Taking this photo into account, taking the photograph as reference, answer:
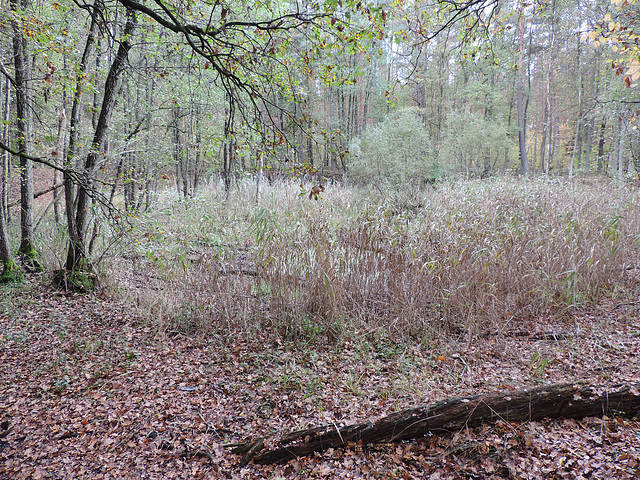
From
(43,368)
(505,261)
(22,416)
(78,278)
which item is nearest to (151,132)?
(78,278)

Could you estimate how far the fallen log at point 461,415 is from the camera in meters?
1.96

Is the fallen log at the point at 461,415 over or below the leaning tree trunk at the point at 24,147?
below

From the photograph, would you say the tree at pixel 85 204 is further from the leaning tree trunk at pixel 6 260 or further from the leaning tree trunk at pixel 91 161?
the leaning tree trunk at pixel 6 260

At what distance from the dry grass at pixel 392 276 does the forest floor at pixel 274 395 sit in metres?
0.24

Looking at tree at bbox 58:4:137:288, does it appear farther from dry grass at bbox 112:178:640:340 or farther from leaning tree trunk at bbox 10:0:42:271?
dry grass at bbox 112:178:640:340

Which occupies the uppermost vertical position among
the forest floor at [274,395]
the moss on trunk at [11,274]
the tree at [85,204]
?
the tree at [85,204]

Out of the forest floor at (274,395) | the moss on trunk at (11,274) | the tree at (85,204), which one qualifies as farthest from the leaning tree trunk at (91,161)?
the forest floor at (274,395)

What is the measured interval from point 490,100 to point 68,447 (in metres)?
21.5

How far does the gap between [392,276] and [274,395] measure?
6.22ft

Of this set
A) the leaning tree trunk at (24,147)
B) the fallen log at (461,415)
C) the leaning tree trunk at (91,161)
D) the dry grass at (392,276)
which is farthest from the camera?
the leaning tree trunk at (24,147)

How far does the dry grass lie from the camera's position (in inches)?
141

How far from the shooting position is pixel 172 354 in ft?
11.1

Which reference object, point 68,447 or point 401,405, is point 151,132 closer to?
point 68,447

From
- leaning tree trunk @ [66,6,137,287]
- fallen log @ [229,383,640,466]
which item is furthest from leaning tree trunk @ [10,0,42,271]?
fallen log @ [229,383,640,466]
